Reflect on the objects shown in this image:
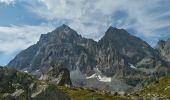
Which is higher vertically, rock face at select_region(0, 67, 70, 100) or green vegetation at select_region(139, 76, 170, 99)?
green vegetation at select_region(139, 76, 170, 99)

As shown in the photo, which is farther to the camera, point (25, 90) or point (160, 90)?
point (160, 90)

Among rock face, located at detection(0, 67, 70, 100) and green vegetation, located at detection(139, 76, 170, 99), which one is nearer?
rock face, located at detection(0, 67, 70, 100)

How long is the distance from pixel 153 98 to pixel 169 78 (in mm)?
75316

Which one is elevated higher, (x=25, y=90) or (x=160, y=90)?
(x=160, y=90)

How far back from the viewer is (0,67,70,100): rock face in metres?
40.8

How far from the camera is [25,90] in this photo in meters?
41.8

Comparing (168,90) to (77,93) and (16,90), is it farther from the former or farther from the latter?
(16,90)

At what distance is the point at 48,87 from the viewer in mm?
43062

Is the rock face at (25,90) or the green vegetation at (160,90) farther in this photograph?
the green vegetation at (160,90)

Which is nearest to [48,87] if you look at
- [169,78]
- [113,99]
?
[113,99]

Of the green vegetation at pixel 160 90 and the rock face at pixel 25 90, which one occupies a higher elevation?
the green vegetation at pixel 160 90

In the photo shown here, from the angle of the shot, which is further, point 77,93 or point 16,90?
point 77,93

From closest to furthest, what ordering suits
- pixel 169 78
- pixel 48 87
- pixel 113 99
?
pixel 48 87 → pixel 113 99 → pixel 169 78

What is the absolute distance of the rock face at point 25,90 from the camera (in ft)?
134
